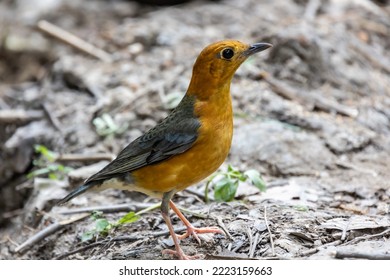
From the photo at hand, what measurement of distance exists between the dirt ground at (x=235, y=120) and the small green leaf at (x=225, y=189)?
0.31 feet

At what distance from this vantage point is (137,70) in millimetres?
9367

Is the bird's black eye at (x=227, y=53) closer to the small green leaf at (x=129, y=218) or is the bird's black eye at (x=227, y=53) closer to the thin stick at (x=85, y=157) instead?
the small green leaf at (x=129, y=218)

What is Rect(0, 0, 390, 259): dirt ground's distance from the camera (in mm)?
5609

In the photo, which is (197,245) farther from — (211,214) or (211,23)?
(211,23)

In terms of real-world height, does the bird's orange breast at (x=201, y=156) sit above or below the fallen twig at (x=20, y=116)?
above

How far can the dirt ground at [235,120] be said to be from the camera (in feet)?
18.4

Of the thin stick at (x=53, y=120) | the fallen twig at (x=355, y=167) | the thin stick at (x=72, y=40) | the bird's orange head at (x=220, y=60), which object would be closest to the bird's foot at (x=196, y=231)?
the bird's orange head at (x=220, y=60)

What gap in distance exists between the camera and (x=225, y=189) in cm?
613

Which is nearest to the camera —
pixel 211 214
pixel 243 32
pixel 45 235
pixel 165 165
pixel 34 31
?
pixel 165 165

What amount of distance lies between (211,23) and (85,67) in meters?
2.22

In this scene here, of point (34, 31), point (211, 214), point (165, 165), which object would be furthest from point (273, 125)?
point (34, 31)

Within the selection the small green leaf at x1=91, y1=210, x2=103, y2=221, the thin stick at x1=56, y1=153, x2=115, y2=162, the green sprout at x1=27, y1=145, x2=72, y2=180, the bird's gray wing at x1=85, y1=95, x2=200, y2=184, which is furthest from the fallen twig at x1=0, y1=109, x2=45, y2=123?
the bird's gray wing at x1=85, y1=95, x2=200, y2=184

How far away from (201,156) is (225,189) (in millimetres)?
936

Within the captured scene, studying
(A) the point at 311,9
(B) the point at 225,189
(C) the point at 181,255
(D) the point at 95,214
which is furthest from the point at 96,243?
(A) the point at 311,9
